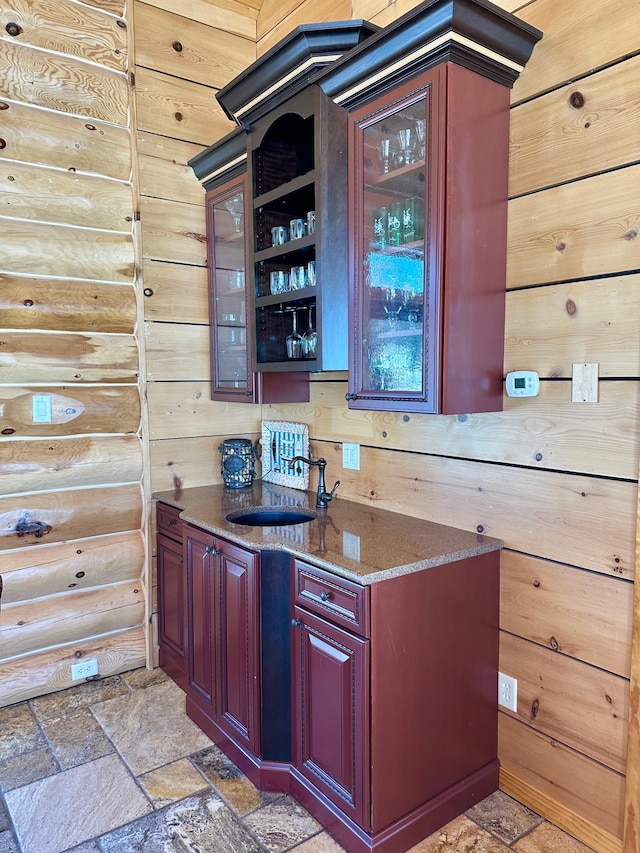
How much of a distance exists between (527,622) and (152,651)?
5.95ft

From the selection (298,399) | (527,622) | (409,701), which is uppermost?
(298,399)

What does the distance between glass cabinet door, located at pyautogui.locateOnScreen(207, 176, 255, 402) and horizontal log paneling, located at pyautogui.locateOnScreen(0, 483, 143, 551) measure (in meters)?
0.67

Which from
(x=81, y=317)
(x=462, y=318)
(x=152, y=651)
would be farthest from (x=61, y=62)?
(x=152, y=651)

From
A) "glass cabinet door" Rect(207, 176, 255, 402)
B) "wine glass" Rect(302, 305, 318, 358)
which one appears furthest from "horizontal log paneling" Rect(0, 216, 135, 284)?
"wine glass" Rect(302, 305, 318, 358)

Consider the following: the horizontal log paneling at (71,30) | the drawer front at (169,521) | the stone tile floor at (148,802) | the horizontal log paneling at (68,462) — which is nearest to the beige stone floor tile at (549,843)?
the stone tile floor at (148,802)

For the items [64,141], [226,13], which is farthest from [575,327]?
[226,13]

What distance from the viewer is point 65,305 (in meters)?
2.49

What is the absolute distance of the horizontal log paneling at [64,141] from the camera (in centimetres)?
234

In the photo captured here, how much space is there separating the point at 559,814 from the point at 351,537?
1022 mm

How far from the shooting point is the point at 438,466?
205 cm

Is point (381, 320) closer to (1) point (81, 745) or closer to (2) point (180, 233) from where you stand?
(2) point (180, 233)

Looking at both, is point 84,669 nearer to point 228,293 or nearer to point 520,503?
point 228,293

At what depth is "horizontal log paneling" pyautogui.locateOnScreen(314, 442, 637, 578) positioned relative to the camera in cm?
155

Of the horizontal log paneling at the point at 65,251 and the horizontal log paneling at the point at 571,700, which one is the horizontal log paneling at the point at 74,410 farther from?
the horizontal log paneling at the point at 571,700
